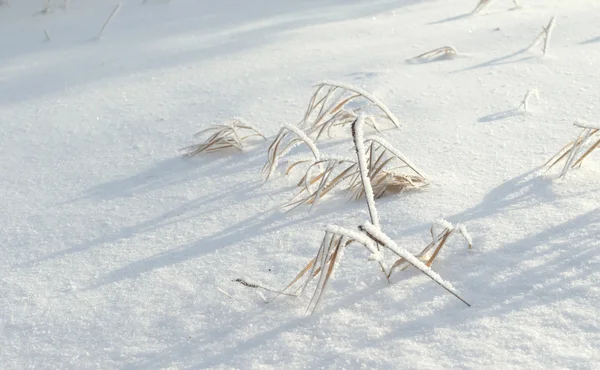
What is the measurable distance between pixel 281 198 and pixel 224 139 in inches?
10.5

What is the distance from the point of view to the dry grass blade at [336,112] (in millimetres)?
1534

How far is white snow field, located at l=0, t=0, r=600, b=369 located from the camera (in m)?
0.96

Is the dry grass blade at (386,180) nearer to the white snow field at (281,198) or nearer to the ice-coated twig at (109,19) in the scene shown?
the white snow field at (281,198)

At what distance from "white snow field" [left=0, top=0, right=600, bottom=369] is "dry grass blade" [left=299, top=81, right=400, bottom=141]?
0.14 ft

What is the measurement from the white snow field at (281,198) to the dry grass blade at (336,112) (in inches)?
1.7

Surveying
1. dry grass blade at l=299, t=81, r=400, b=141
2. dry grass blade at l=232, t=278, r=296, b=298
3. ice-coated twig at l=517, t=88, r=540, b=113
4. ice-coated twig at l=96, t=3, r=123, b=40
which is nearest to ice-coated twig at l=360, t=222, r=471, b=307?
dry grass blade at l=232, t=278, r=296, b=298

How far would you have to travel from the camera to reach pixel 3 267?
1.21 metres

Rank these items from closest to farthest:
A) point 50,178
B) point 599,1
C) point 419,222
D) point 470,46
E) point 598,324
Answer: point 598,324 < point 419,222 < point 50,178 < point 470,46 < point 599,1

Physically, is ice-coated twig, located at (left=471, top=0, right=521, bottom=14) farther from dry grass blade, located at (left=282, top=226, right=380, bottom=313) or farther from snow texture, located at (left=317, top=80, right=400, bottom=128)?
dry grass blade, located at (left=282, top=226, right=380, bottom=313)

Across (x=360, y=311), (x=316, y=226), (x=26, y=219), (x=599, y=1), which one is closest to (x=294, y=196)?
(x=316, y=226)

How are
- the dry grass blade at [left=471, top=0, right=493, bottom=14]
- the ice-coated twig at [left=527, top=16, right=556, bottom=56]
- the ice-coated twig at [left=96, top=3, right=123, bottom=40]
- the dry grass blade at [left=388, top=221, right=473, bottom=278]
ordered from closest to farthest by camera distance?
the dry grass blade at [left=388, top=221, right=473, bottom=278] → the ice-coated twig at [left=527, top=16, right=556, bottom=56] → the dry grass blade at [left=471, top=0, right=493, bottom=14] → the ice-coated twig at [left=96, top=3, right=123, bottom=40]

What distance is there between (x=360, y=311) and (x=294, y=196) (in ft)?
→ 1.25

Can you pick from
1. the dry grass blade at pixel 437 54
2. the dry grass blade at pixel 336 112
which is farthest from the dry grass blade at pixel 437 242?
the dry grass blade at pixel 437 54

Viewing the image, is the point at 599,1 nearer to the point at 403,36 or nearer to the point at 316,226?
the point at 403,36
